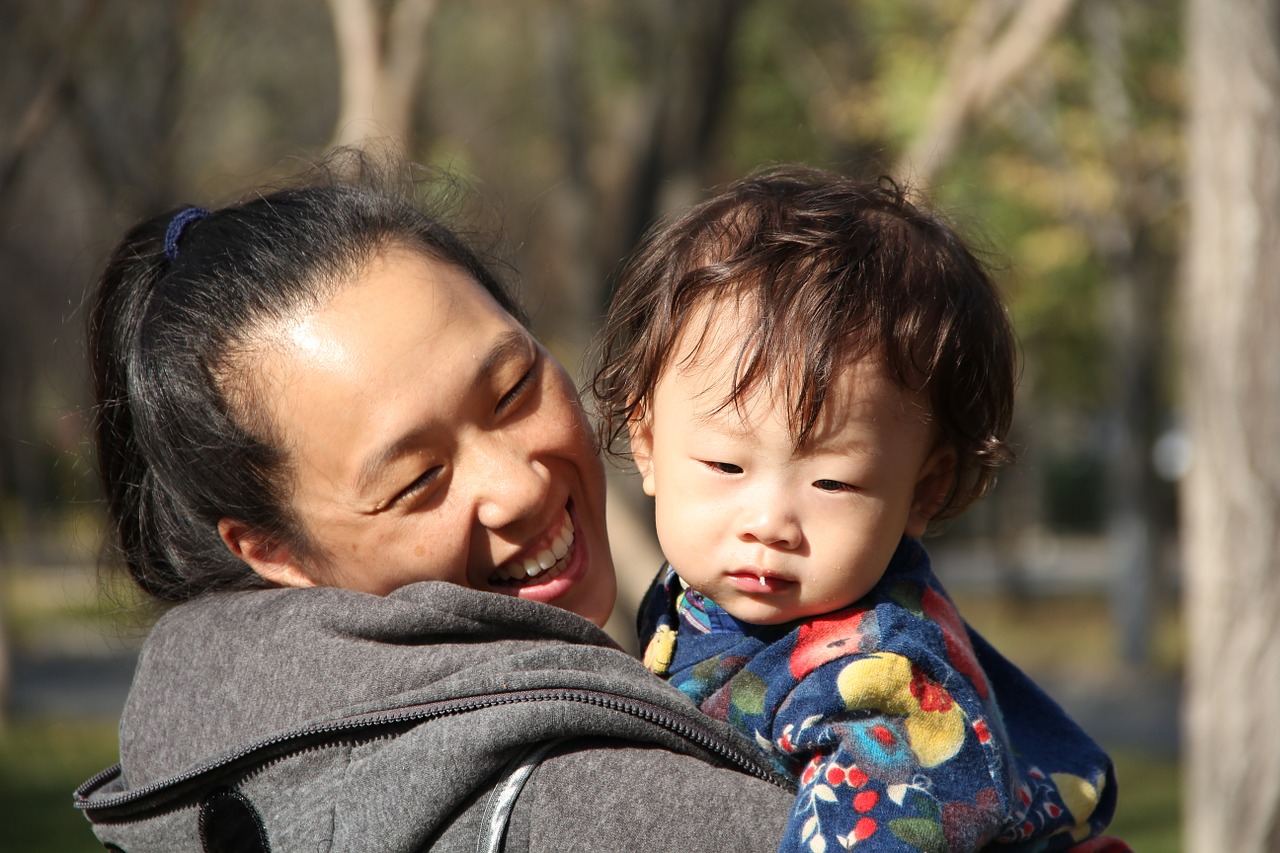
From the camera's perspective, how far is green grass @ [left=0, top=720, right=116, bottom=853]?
24.8 ft

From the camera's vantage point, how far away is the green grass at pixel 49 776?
7559mm

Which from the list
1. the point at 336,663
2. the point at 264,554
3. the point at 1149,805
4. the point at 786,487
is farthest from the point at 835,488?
the point at 1149,805

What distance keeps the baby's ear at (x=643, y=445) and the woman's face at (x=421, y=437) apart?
107mm

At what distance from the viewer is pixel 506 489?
175 centimetres

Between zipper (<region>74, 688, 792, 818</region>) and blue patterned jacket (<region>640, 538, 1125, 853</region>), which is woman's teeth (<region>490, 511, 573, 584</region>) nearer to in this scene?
blue patterned jacket (<region>640, 538, 1125, 853</region>)

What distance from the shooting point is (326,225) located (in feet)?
6.01

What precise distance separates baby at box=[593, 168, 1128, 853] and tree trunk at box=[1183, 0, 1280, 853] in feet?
9.12

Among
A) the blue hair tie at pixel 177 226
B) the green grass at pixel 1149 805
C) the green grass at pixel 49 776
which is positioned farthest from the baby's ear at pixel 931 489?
the green grass at pixel 49 776

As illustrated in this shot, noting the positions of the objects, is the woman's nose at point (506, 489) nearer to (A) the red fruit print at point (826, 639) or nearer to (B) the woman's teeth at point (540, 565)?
(B) the woman's teeth at point (540, 565)

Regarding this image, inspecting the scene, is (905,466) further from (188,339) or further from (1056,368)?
(1056,368)

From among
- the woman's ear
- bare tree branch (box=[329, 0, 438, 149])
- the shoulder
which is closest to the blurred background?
bare tree branch (box=[329, 0, 438, 149])

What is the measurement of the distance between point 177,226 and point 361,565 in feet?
1.86

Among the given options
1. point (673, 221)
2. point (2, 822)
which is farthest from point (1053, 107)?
point (673, 221)

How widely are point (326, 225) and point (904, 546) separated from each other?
851 millimetres
